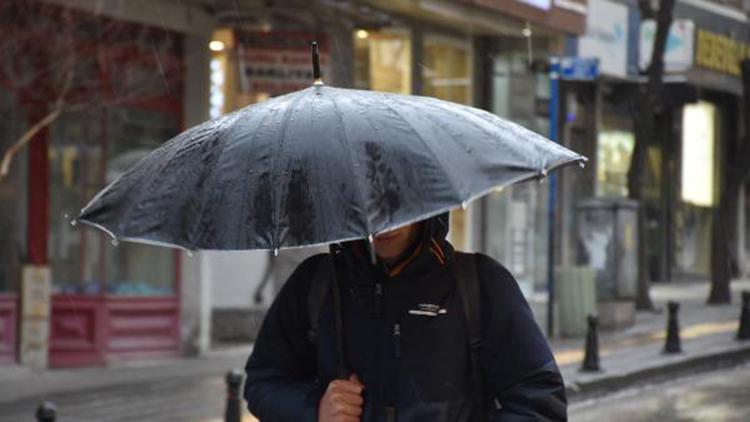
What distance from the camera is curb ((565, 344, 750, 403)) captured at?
1355 cm

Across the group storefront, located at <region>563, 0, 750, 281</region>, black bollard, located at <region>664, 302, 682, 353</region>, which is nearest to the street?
black bollard, located at <region>664, 302, 682, 353</region>

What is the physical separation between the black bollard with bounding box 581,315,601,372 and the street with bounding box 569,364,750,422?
1.31ft

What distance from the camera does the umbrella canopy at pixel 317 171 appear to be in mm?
3348

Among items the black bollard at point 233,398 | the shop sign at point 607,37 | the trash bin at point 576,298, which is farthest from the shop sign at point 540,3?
the black bollard at point 233,398

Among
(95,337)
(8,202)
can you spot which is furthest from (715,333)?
(8,202)

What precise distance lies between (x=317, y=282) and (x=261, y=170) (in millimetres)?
346

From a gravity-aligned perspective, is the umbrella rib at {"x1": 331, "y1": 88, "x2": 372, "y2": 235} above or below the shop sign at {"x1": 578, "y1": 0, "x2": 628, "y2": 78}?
below

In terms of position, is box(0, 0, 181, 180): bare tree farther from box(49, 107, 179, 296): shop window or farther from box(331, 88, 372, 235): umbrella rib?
box(331, 88, 372, 235): umbrella rib

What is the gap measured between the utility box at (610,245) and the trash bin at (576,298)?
89 centimetres

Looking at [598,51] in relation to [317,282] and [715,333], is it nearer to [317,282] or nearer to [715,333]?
[715,333]

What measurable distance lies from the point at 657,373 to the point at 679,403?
207cm

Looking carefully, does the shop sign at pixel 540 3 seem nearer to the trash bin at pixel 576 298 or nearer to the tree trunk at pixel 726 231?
the tree trunk at pixel 726 231

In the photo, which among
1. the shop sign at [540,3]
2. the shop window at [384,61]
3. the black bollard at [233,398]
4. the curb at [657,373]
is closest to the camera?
the black bollard at [233,398]

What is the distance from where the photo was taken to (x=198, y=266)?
18.0 meters
